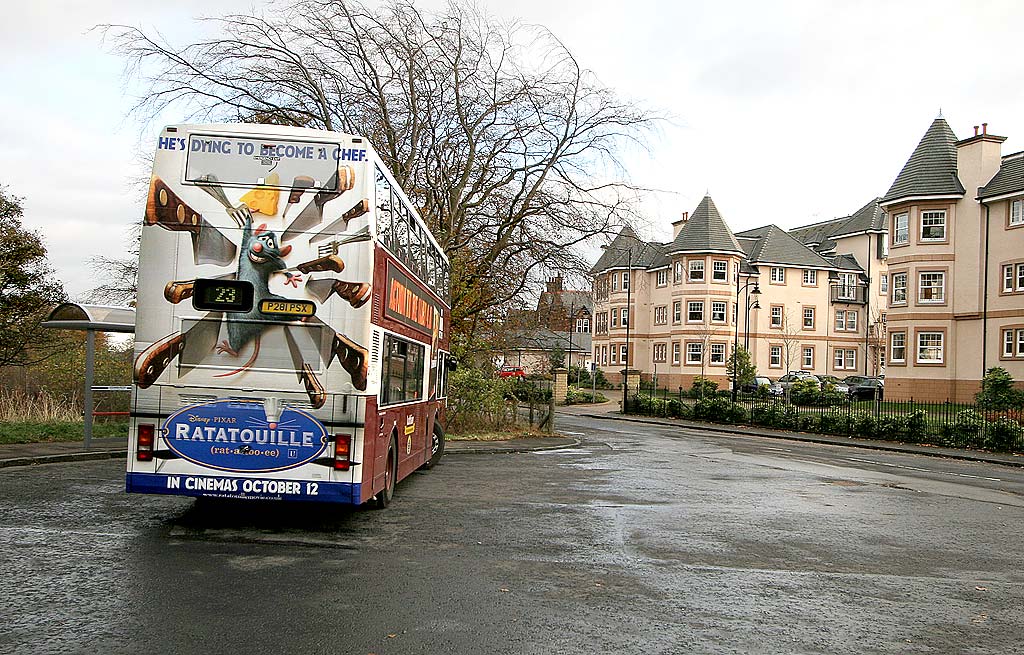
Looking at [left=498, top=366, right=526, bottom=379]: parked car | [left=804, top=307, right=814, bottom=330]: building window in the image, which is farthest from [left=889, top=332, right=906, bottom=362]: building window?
[left=498, top=366, right=526, bottom=379]: parked car

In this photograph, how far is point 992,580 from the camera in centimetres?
902

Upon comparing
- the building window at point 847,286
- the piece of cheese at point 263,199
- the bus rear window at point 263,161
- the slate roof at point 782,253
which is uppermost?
the slate roof at point 782,253

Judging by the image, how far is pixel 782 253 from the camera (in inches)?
2943

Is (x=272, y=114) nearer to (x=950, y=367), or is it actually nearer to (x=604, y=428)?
(x=604, y=428)

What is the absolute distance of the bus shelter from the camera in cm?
1826

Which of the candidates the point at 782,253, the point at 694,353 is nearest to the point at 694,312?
the point at 694,353

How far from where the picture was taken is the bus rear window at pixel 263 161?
10.0 meters

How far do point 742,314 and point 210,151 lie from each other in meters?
65.9

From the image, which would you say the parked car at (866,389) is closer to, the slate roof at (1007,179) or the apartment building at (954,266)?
the apartment building at (954,266)

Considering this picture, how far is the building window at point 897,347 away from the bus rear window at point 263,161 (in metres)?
47.7

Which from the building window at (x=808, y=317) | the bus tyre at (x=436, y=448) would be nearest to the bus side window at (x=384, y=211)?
the bus tyre at (x=436, y=448)

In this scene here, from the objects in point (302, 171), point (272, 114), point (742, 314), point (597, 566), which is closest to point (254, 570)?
point (597, 566)

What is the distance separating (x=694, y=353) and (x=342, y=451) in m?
63.4

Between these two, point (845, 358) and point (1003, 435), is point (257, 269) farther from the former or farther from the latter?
point (845, 358)
